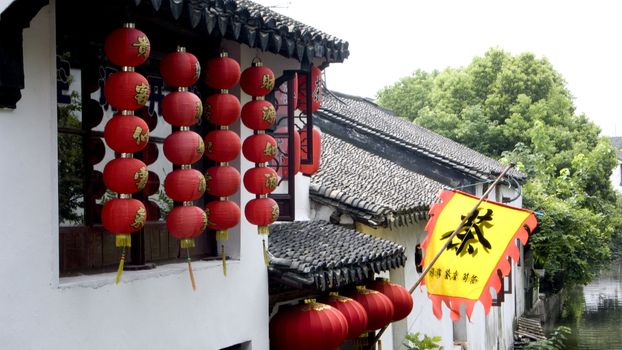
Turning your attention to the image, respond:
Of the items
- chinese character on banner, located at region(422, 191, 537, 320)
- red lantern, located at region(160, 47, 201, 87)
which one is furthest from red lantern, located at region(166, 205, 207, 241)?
chinese character on banner, located at region(422, 191, 537, 320)

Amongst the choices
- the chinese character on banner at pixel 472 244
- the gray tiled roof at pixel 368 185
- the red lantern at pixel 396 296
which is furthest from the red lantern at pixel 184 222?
the gray tiled roof at pixel 368 185

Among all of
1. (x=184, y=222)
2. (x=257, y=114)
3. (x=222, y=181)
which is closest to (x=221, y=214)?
(x=222, y=181)

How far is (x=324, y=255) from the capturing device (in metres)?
10.8

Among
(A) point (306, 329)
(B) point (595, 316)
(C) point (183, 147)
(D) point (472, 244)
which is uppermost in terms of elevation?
(C) point (183, 147)

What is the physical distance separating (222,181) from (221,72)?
0.95 meters

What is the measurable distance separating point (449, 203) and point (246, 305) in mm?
5588

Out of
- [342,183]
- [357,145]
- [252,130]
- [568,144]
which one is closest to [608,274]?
[568,144]

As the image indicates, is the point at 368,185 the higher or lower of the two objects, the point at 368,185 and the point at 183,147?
the lower

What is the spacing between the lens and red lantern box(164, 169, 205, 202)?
7.35 meters

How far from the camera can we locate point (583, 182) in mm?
45094

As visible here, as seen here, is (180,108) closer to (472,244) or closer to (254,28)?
(254,28)

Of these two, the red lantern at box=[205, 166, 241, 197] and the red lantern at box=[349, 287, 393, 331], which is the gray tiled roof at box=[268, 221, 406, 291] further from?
the red lantern at box=[205, 166, 241, 197]

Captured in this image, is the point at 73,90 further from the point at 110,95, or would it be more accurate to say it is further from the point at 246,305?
the point at 246,305

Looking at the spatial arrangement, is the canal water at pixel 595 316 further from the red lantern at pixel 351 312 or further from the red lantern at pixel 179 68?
the red lantern at pixel 179 68
